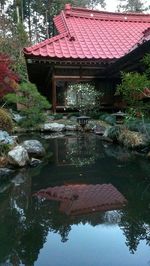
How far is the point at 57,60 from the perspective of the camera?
15.4 metres

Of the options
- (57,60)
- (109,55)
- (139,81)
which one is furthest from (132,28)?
(139,81)

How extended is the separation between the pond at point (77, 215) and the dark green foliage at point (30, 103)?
267 inches

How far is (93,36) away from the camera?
60.5 ft

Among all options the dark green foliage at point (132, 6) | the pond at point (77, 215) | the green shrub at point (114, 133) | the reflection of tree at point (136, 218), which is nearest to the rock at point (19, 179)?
the pond at point (77, 215)

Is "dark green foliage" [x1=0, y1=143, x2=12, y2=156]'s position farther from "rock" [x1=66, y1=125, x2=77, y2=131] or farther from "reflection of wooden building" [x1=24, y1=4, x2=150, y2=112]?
"reflection of wooden building" [x1=24, y1=4, x2=150, y2=112]

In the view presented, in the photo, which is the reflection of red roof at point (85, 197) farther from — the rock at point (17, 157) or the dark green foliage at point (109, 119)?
the dark green foliage at point (109, 119)

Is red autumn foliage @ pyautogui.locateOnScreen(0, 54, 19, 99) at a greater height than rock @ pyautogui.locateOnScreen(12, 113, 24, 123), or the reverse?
red autumn foliage @ pyautogui.locateOnScreen(0, 54, 19, 99)

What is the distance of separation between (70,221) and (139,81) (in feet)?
16.7

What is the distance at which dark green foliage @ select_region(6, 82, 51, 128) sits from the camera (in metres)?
13.2

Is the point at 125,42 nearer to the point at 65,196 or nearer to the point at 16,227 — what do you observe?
the point at 65,196

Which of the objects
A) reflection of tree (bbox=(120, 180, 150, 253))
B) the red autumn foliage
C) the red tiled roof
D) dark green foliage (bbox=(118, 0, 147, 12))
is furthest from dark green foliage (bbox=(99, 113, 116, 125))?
dark green foliage (bbox=(118, 0, 147, 12))

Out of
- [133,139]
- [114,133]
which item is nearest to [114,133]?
[114,133]

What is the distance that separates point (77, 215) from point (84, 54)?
13049 millimetres

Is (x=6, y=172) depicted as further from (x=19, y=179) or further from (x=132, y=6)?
(x=132, y=6)
